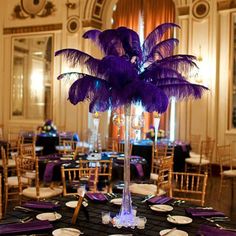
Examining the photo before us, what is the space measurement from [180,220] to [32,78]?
9154 mm

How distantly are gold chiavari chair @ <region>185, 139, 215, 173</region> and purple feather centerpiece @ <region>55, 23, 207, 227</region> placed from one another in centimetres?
490

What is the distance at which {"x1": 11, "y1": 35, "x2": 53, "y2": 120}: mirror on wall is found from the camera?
35.2ft

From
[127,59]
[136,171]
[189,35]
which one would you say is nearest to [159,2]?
[189,35]

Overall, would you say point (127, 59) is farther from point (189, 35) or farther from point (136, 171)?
point (189, 35)

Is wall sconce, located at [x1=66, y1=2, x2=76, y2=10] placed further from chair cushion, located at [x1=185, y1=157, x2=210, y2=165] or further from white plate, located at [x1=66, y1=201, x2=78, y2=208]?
white plate, located at [x1=66, y1=201, x2=78, y2=208]

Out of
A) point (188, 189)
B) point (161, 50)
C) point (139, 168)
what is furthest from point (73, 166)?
point (161, 50)

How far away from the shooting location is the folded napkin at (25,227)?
7.28 feet

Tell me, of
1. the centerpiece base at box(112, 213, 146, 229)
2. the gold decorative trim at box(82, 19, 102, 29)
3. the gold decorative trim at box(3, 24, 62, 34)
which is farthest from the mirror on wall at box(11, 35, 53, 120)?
the centerpiece base at box(112, 213, 146, 229)

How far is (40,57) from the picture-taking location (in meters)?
10.8

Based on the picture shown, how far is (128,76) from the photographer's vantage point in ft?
7.64

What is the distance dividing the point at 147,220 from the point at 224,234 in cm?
52

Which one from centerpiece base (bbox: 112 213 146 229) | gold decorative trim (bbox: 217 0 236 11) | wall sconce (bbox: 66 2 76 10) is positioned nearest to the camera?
centerpiece base (bbox: 112 213 146 229)

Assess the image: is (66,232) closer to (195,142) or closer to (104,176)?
(104,176)

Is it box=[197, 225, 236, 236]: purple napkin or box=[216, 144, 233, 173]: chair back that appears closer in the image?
box=[197, 225, 236, 236]: purple napkin
